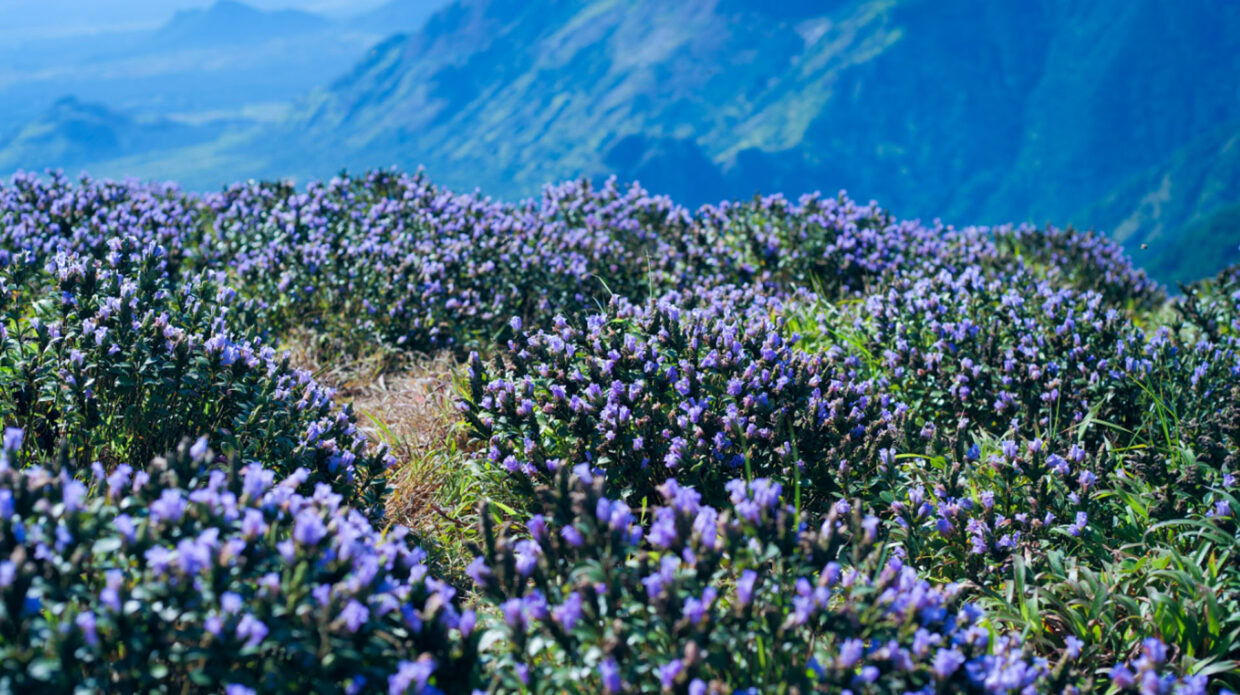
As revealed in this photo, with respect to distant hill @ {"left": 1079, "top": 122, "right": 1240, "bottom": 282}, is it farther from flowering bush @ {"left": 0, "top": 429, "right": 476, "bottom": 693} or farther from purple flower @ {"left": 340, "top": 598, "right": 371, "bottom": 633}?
purple flower @ {"left": 340, "top": 598, "right": 371, "bottom": 633}

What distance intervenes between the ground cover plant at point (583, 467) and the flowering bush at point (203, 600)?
0.04 feet

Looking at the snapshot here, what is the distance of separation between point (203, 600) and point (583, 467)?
3.67 feet

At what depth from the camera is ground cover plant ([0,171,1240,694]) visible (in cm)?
225

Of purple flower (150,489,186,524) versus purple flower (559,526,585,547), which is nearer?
purple flower (150,489,186,524)

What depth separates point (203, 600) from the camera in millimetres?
2100

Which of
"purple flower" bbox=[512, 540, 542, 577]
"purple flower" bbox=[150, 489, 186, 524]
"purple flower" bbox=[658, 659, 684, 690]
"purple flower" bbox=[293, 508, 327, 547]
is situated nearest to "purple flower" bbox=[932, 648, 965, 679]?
"purple flower" bbox=[658, 659, 684, 690]

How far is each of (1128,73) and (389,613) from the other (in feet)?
454

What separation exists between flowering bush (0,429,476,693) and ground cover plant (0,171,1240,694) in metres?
0.01

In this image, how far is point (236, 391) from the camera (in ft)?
13.4

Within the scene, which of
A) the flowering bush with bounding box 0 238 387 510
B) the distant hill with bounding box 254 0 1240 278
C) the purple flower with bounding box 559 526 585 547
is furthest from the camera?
the distant hill with bounding box 254 0 1240 278

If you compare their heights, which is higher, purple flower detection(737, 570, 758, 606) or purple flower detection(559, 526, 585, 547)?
purple flower detection(559, 526, 585, 547)

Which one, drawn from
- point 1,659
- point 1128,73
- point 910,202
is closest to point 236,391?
point 1,659

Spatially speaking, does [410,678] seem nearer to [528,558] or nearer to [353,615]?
[353,615]

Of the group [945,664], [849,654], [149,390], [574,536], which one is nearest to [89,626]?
[574,536]
